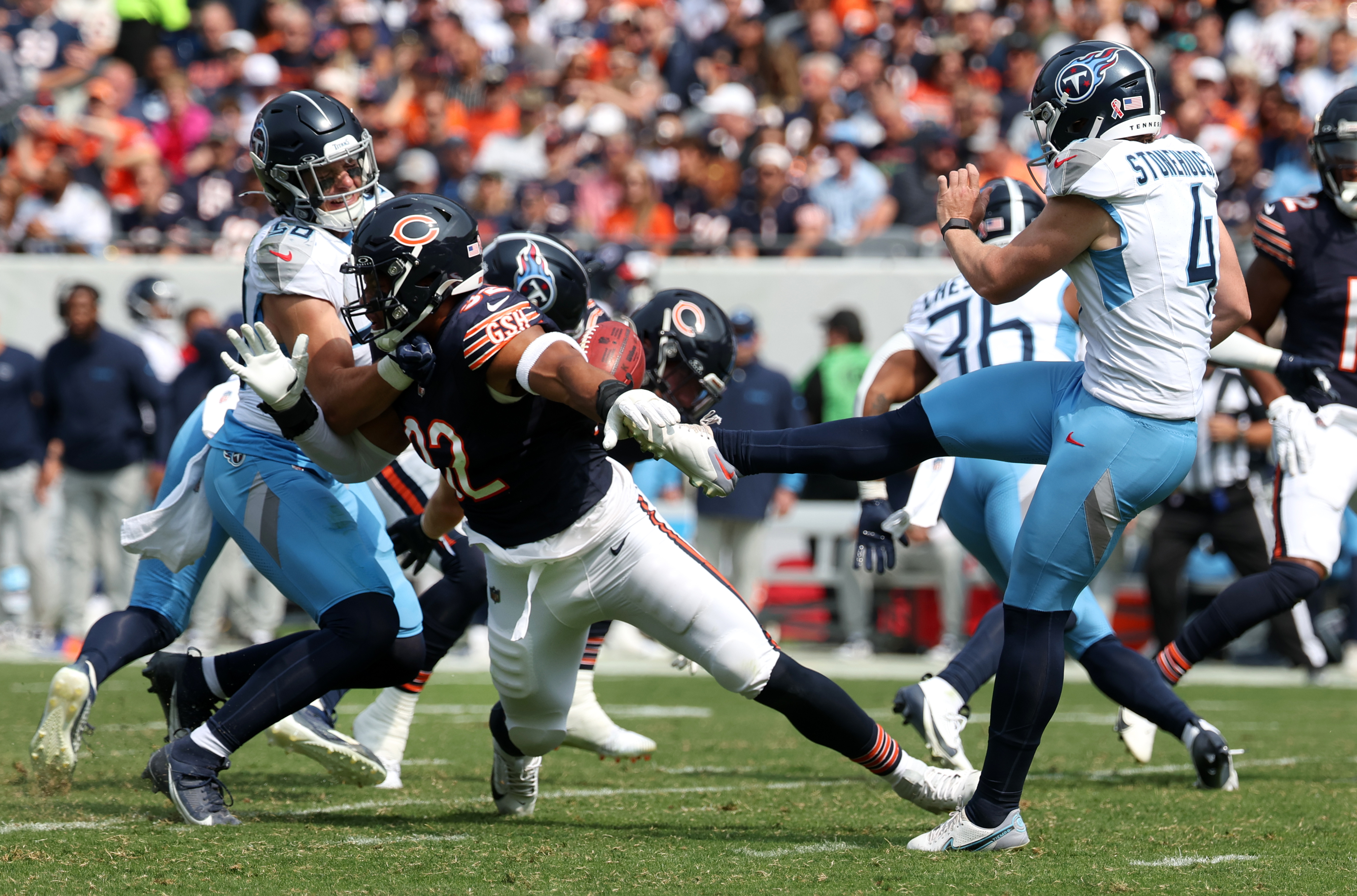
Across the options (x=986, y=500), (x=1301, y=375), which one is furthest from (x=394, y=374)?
(x=1301, y=375)

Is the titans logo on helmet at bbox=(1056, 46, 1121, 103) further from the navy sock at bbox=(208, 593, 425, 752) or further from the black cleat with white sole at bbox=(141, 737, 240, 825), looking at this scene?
the black cleat with white sole at bbox=(141, 737, 240, 825)

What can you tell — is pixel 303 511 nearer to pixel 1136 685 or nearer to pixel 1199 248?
pixel 1199 248

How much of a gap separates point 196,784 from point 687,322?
6.41 feet

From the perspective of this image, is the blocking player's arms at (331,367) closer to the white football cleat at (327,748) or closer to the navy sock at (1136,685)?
the white football cleat at (327,748)

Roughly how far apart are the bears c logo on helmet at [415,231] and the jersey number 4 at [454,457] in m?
0.43

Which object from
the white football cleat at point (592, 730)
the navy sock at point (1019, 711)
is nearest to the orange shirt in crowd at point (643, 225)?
the white football cleat at point (592, 730)

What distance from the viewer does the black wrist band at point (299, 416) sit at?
3943 millimetres

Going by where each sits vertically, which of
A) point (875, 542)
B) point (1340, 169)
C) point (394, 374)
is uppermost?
point (1340, 169)

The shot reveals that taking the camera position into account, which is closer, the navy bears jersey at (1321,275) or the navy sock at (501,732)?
the navy sock at (501,732)

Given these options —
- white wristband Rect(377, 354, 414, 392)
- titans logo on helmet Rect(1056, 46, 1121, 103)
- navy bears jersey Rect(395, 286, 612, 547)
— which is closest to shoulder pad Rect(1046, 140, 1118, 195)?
titans logo on helmet Rect(1056, 46, 1121, 103)

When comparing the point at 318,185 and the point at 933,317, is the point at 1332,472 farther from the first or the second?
the point at 318,185

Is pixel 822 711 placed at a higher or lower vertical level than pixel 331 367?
lower

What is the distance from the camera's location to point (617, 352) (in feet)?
12.5

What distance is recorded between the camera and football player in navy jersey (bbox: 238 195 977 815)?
3.78 meters
